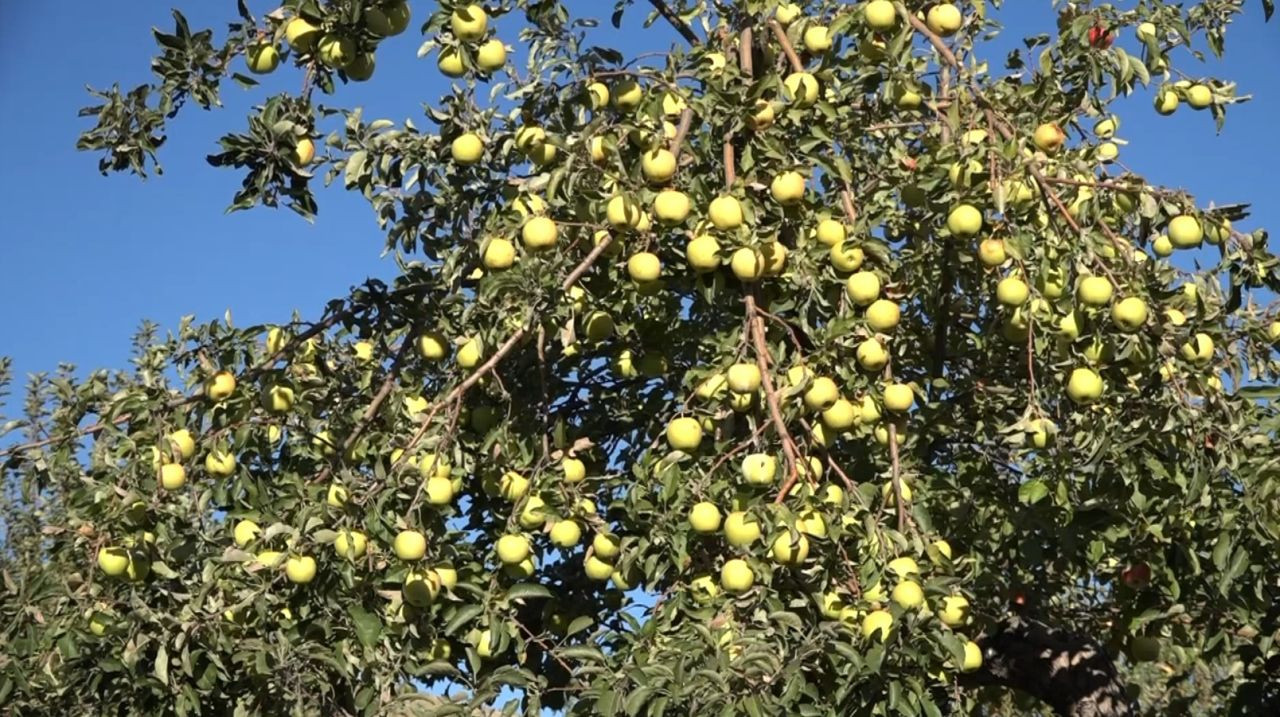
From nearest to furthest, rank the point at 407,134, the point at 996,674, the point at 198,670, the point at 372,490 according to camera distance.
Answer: the point at 372,490 < the point at 198,670 < the point at 407,134 < the point at 996,674

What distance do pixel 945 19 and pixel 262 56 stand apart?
2050 mm

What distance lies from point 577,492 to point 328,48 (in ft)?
4.63

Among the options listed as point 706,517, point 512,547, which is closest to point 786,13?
point 706,517

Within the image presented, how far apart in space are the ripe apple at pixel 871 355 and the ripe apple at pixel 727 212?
0.47 m

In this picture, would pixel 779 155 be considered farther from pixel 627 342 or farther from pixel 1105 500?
pixel 1105 500

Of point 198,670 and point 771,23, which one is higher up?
point 771,23

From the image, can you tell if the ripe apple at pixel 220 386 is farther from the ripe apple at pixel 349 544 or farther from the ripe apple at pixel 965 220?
the ripe apple at pixel 965 220

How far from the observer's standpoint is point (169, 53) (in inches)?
148

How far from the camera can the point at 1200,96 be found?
15.6 ft

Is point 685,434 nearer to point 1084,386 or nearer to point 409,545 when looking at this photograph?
point 409,545

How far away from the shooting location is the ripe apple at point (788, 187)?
13.3ft

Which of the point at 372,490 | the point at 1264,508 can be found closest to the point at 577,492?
the point at 372,490

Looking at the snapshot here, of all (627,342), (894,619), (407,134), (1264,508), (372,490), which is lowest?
(894,619)

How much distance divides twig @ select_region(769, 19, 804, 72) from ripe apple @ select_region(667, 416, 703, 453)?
1100mm
